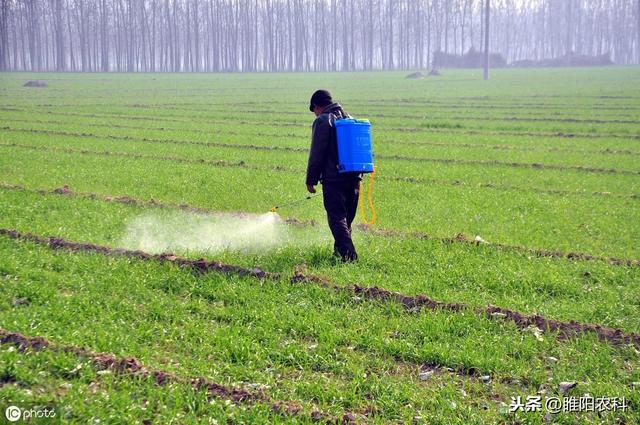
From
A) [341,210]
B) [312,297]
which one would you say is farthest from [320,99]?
[312,297]

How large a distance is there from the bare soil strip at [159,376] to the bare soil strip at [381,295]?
254 centimetres

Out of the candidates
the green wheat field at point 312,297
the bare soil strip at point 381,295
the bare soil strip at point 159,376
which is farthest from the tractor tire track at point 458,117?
the bare soil strip at point 159,376

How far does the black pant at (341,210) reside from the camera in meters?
9.35

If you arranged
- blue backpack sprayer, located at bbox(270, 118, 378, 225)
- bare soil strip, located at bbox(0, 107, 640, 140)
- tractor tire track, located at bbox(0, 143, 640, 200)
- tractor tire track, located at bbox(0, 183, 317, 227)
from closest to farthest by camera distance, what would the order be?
blue backpack sprayer, located at bbox(270, 118, 378, 225) → tractor tire track, located at bbox(0, 183, 317, 227) → tractor tire track, located at bbox(0, 143, 640, 200) → bare soil strip, located at bbox(0, 107, 640, 140)

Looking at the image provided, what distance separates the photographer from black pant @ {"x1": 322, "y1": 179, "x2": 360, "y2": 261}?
9.35 meters

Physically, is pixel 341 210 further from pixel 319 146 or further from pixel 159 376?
pixel 159 376

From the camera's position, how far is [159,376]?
231 inches

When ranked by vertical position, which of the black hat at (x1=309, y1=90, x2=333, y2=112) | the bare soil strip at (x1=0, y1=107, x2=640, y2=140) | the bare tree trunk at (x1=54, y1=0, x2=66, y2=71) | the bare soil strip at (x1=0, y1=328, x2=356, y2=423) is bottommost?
the bare soil strip at (x1=0, y1=328, x2=356, y2=423)

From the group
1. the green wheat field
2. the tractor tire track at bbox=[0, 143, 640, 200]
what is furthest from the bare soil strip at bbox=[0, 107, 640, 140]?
the tractor tire track at bbox=[0, 143, 640, 200]

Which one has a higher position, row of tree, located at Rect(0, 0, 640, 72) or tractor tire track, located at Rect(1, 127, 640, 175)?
row of tree, located at Rect(0, 0, 640, 72)

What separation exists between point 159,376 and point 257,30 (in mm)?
138884

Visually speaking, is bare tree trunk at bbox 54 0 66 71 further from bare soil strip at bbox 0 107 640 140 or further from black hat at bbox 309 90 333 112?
black hat at bbox 309 90 333 112

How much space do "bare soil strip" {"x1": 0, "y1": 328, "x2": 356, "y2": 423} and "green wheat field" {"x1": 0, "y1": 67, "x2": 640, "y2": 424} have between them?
0.06 ft

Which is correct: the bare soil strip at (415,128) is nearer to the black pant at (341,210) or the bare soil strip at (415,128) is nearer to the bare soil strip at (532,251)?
the bare soil strip at (532,251)
